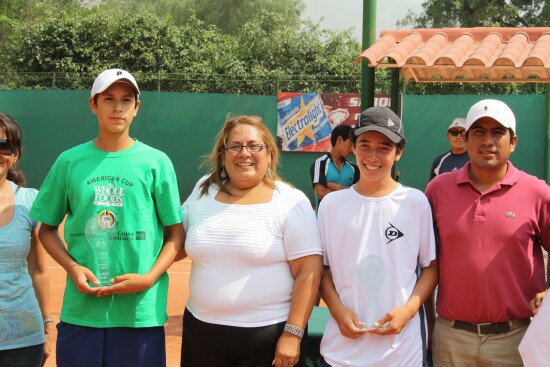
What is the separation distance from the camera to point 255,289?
10.9 ft

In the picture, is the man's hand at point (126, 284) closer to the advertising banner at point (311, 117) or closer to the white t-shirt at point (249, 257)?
the white t-shirt at point (249, 257)

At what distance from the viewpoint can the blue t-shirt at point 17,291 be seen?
3559 millimetres

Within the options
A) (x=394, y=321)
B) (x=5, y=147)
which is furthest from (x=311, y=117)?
(x=394, y=321)

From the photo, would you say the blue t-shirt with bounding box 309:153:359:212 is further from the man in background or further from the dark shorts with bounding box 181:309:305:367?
the dark shorts with bounding box 181:309:305:367

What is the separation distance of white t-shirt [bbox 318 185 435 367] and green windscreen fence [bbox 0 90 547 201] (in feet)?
41.8

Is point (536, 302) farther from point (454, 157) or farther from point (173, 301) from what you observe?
point (173, 301)

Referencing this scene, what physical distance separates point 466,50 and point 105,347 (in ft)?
10.2

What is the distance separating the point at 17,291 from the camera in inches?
142

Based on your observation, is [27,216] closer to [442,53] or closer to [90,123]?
[442,53]

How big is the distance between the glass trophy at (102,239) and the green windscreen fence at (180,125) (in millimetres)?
12975

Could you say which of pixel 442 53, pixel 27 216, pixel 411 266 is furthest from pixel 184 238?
pixel 442 53

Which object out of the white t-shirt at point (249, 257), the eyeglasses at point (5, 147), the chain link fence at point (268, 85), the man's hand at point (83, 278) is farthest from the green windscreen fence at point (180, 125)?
the man's hand at point (83, 278)

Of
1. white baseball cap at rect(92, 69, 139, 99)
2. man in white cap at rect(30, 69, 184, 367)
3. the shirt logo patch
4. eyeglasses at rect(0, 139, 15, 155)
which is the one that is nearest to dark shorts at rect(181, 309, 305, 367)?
man in white cap at rect(30, 69, 184, 367)

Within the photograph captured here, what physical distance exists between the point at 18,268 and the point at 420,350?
74.9 inches
